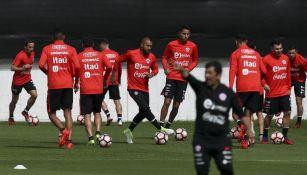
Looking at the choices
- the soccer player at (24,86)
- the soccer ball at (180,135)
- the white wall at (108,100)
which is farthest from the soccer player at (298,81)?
the soccer player at (24,86)

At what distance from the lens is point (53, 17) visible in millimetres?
29312

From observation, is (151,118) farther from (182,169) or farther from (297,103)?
(297,103)

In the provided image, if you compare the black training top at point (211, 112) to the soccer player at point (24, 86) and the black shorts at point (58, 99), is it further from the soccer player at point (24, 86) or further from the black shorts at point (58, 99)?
the soccer player at point (24, 86)

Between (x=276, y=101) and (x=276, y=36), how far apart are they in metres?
7.89

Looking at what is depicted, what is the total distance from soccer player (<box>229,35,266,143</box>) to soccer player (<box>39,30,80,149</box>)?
10.8 feet

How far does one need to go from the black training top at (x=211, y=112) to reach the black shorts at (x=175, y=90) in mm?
10559

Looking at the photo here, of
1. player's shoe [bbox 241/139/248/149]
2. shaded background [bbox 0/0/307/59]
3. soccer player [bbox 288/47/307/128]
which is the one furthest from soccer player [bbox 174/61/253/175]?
shaded background [bbox 0/0/307/59]

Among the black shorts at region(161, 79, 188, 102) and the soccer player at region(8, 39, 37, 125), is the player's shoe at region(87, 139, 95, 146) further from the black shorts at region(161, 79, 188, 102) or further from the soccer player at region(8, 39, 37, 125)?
the soccer player at region(8, 39, 37, 125)

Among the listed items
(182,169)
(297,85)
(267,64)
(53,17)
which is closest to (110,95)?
(53,17)

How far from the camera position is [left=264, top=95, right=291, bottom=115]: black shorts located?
876 inches

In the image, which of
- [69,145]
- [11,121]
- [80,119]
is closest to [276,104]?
[69,145]

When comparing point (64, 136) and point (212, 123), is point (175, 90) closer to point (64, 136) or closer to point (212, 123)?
point (64, 136)

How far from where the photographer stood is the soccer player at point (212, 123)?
12891mm

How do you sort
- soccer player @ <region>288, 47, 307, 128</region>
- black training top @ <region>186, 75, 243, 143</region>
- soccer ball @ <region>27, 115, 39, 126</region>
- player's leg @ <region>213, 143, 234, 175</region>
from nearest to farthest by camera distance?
player's leg @ <region>213, 143, 234, 175</region>
black training top @ <region>186, 75, 243, 143</region>
soccer player @ <region>288, 47, 307, 128</region>
soccer ball @ <region>27, 115, 39, 126</region>
